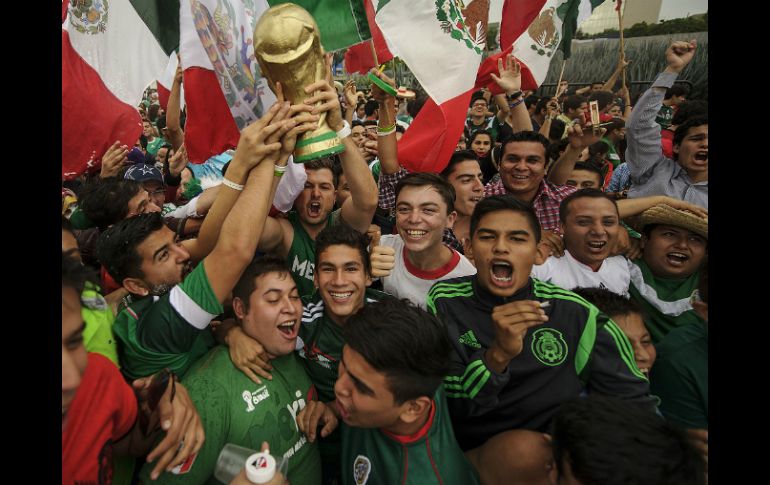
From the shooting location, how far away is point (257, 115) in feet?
9.51

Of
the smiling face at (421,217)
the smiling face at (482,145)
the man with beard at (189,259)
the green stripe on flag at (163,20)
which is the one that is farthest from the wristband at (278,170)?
the smiling face at (482,145)

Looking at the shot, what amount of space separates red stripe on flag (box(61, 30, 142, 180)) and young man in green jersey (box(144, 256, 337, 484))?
75.2 inches

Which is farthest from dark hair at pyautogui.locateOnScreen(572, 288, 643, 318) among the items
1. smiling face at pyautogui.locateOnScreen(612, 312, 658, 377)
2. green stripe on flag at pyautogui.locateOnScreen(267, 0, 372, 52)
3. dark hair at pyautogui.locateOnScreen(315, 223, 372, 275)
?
green stripe on flag at pyautogui.locateOnScreen(267, 0, 372, 52)

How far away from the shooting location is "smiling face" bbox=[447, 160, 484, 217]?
3789 mm

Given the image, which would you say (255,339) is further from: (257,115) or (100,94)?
(100,94)

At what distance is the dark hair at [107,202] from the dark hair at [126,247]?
882 millimetres

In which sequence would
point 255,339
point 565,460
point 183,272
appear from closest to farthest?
point 565,460 → point 255,339 → point 183,272

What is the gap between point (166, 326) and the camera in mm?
1807

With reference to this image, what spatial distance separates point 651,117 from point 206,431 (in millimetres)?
3587

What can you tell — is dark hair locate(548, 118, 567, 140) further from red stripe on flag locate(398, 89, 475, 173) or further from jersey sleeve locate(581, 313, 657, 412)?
jersey sleeve locate(581, 313, 657, 412)

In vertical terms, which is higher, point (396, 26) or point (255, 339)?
point (396, 26)

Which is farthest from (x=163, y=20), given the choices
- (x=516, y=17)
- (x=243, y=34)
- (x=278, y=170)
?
(x=516, y=17)
